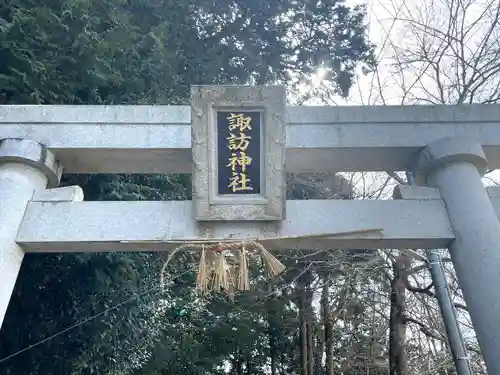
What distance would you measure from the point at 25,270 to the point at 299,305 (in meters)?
6.17

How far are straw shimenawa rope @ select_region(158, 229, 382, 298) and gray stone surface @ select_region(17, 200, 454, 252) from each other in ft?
0.20

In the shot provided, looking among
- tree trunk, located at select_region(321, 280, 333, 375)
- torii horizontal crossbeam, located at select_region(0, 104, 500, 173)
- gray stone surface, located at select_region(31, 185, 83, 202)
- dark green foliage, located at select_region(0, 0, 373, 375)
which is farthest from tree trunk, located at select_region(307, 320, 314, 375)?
gray stone surface, located at select_region(31, 185, 83, 202)

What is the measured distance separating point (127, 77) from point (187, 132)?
2.35 metres

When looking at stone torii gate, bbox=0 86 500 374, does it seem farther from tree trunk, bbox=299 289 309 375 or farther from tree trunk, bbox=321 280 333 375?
tree trunk, bbox=299 289 309 375

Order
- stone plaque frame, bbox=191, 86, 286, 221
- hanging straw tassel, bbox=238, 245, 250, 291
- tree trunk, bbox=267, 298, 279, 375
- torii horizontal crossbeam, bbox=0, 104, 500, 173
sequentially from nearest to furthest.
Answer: hanging straw tassel, bbox=238, 245, 250, 291 → stone plaque frame, bbox=191, 86, 286, 221 → torii horizontal crossbeam, bbox=0, 104, 500, 173 → tree trunk, bbox=267, 298, 279, 375

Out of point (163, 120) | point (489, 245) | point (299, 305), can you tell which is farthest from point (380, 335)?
point (163, 120)

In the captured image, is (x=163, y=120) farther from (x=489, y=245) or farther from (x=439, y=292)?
(x=439, y=292)

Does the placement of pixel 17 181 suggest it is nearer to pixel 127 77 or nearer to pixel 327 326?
pixel 127 77

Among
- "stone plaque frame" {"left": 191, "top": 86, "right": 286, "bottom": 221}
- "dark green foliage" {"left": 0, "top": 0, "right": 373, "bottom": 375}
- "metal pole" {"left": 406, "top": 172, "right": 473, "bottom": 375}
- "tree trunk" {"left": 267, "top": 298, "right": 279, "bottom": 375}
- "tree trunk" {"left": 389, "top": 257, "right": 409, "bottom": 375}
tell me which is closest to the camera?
"stone plaque frame" {"left": 191, "top": 86, "right": 286, "bottom": 221}

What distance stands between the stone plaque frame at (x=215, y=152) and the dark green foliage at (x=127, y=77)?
5.29 feet

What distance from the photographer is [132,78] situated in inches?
233

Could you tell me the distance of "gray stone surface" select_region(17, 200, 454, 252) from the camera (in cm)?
357

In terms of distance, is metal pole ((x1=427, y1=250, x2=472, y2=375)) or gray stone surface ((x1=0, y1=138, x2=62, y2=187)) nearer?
gray stone surface ((x1=0, y1=138, x2=62, y2=187))

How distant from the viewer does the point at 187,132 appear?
3.94 m
